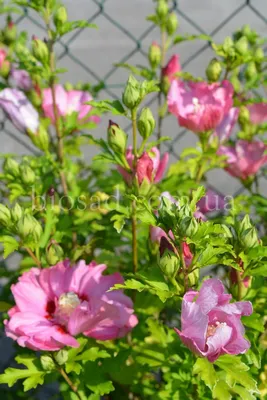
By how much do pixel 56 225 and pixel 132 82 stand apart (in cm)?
34

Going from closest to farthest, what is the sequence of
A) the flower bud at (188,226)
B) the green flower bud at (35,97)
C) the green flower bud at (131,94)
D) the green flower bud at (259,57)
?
the flower bud at (188,226), the green flower bud at (131,94), the green flower bud at (259,57), the green flower bud at (35,97)

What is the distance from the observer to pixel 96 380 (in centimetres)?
101

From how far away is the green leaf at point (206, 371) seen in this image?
0.77 metres

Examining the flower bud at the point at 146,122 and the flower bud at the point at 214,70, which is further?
the flower bud at the point at 214,70

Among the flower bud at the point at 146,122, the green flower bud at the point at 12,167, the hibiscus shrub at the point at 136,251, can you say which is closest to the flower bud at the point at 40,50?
the hibiscus shrub at the point at 136,251

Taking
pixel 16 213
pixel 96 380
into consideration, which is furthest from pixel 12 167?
pixel 96 380

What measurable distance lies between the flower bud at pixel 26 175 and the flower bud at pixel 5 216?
0.51 feet

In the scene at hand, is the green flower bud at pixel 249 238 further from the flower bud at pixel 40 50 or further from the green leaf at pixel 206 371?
the flower bud at pixel 40 50

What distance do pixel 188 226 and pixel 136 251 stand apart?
32 cm

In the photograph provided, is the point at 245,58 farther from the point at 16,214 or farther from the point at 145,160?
the point at 16,214

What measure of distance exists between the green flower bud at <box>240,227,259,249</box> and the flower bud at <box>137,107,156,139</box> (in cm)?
22

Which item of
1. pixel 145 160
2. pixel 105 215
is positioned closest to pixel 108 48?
pixel 105 215

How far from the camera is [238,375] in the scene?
801 mm

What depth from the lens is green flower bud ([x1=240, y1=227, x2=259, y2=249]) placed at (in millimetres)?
838
